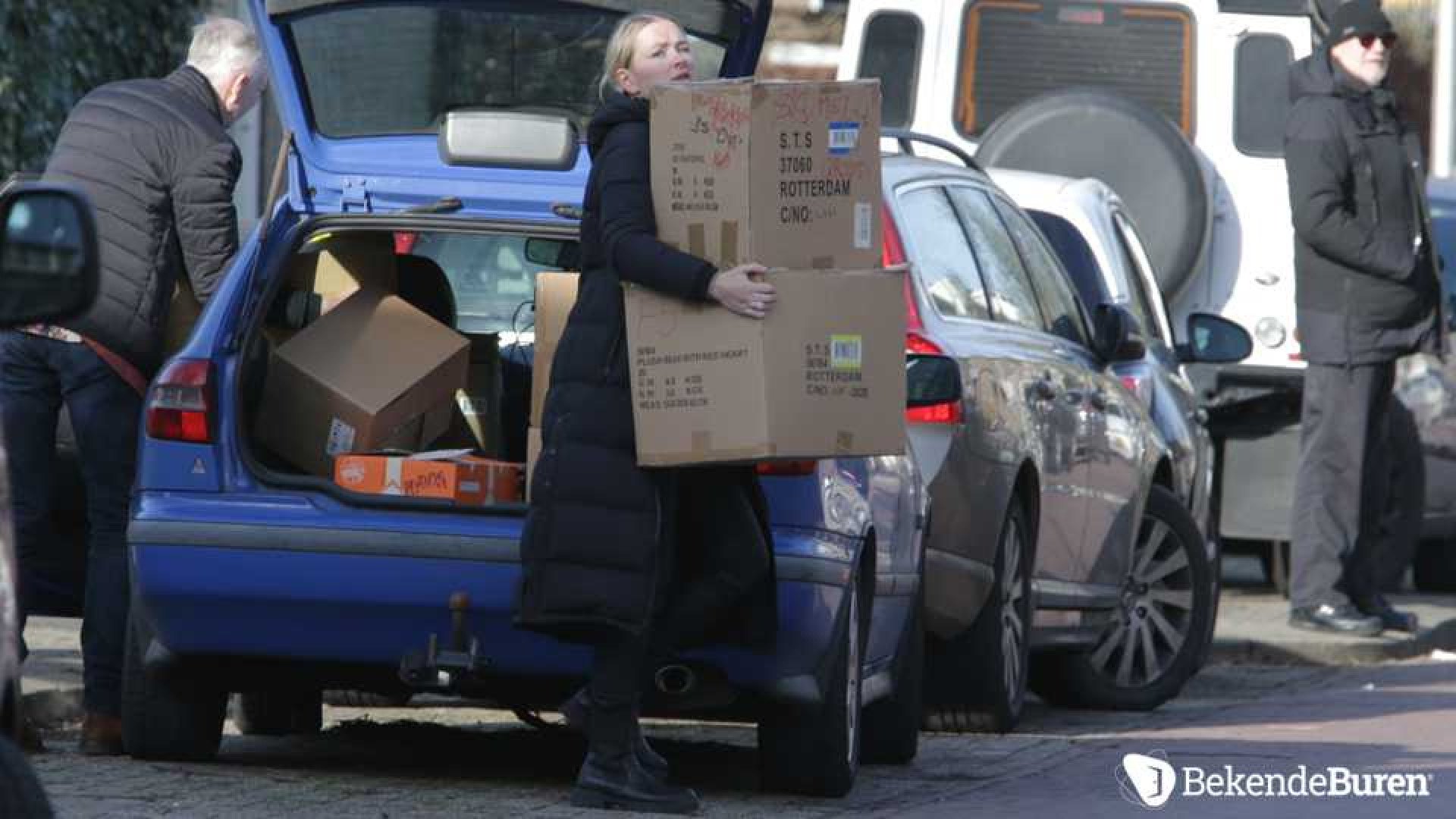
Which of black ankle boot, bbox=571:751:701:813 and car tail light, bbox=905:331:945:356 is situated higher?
car tail light, bbox=905:331:945:356

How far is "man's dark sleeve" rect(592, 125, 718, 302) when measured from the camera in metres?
7.15

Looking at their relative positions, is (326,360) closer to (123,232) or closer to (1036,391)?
(123,232)

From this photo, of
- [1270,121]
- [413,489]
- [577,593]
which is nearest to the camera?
[577,593]

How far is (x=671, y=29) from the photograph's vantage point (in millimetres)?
7422

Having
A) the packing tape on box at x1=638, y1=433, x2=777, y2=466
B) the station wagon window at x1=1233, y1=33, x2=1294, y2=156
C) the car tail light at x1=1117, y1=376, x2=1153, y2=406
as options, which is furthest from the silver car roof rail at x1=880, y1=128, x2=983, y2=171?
the station wagon window at x1=1233, y1=33, x2=1294, y2=156

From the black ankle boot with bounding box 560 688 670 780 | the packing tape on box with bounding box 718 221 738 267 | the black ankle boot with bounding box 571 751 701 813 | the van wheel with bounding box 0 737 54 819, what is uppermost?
the packing tape on box with bounding box 718 221 738 267

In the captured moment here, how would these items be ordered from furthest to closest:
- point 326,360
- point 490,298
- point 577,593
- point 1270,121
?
point 1270,121 → point 490,298 → point 326,360 → point 577,593

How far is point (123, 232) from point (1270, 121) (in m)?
7.79

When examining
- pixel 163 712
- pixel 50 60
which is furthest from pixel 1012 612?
pixel 50 60

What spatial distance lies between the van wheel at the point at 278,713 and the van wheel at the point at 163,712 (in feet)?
3.48

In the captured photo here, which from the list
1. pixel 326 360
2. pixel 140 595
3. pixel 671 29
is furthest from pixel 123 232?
pixel 671 29

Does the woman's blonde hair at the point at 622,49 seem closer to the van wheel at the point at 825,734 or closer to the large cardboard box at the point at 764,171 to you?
the large cardboard box at the point at 764,171

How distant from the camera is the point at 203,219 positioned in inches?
335

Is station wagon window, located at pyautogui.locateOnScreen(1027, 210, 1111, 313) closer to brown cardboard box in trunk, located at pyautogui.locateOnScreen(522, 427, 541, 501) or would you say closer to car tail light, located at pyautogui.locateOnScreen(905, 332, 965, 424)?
car tail light, located at pyautogui.locateOnScreen(905, 332, 965, 424)
